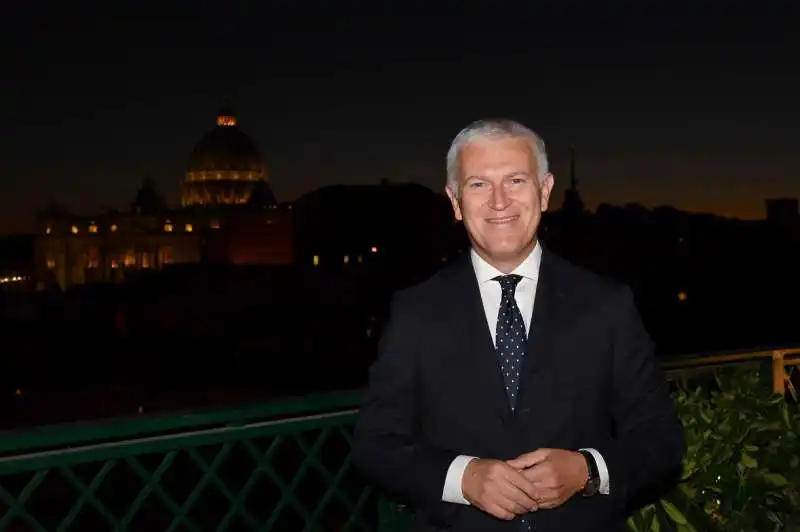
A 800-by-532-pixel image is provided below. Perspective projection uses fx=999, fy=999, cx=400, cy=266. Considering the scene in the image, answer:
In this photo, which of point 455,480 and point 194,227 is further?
point 194,227

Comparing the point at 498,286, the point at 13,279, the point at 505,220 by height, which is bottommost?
the point at 13,279

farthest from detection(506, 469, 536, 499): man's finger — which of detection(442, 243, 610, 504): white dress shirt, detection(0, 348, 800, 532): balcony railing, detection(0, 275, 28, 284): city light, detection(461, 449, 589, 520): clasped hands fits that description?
detection(0, 275, 28, 284): city light

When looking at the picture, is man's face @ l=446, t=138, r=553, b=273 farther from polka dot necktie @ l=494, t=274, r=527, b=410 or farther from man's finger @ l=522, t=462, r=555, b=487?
man's finger @ l=522, t=462, r=555, b=487

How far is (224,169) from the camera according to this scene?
109938mm

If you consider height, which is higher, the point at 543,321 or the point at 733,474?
the point at 543,321

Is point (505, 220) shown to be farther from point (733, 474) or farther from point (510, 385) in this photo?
point (733, 474)

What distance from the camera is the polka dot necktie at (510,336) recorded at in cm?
225

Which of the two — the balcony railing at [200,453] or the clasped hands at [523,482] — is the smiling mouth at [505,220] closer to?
the clasped hands at [523,482]

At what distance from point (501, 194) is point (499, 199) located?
0.04 feet

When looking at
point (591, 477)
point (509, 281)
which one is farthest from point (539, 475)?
point (509, 281)

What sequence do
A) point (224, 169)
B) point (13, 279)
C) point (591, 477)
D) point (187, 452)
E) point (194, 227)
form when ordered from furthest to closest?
1. point (13, 279)
2. point (224, 169)
3. point (194, 227)
4. point (187, 452)
5. point (591, 477)

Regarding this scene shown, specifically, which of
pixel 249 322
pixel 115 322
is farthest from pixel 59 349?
pixel 249 322

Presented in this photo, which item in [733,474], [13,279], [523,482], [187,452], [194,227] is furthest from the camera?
[13,279]

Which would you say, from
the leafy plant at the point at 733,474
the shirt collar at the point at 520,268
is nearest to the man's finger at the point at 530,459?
the shirt collar at the point at 520,268
